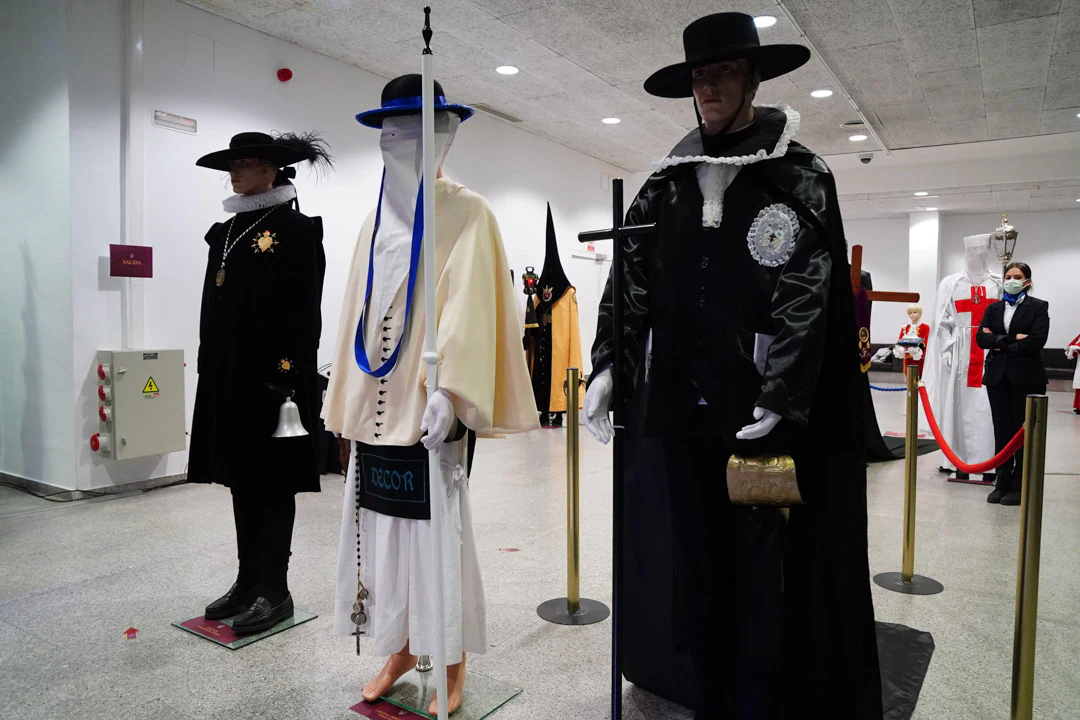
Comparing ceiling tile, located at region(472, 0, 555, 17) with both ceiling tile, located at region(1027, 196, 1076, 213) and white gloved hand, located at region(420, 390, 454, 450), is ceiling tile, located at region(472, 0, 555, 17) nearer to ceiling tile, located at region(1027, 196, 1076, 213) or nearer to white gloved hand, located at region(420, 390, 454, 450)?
white gloved hand, located at region(420, 390, 454, 450)

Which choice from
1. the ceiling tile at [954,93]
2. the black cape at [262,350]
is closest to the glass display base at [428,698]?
the black cape at [262,350]

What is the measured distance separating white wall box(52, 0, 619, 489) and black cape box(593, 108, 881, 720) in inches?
168

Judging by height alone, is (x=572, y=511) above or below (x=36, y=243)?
below

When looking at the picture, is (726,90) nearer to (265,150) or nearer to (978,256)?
(265,150)

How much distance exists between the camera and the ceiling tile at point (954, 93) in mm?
6930

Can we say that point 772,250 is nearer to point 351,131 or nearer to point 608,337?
point 608,337

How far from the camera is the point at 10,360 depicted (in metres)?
5.24

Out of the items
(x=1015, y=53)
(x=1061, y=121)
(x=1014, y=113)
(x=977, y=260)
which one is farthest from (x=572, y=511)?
(x=1061, y=121)

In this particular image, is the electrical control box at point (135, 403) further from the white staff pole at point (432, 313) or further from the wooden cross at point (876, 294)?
the wooden cross at point (876, 294)

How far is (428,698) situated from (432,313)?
50.2 inches

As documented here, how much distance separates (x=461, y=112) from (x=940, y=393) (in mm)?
5217

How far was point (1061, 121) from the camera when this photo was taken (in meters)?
8.56

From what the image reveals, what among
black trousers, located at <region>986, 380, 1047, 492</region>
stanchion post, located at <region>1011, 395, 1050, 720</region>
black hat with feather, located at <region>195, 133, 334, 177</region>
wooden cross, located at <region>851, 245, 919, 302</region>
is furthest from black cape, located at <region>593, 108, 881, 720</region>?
black trousers, located at <region>986, 380, 1047, 492</region>

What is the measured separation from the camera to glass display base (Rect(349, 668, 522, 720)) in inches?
84.0
